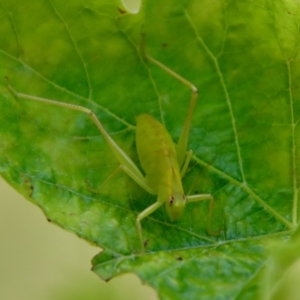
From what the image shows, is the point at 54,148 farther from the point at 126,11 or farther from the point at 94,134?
the point at 126,11

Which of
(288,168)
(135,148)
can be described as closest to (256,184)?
(288,168)

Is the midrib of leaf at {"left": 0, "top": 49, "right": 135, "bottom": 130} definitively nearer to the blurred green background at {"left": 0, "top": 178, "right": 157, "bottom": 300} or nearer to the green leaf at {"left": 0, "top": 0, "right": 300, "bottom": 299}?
the green leaf at {"left": 0, "top": 0, "right": 300, "bottom": 299}

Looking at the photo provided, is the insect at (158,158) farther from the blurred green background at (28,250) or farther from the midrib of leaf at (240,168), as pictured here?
the blurred green background at (28,250)

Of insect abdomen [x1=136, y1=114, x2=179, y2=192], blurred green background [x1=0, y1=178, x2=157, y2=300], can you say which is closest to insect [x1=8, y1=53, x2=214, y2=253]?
insect abdomen [x1=136, y1=114, x2=179, y2=192]

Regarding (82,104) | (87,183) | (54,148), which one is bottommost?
(87,183)

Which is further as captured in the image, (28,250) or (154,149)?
(28,250)

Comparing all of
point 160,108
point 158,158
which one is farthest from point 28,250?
point 160,108

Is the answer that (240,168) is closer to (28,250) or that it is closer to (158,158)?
(158,158)
